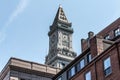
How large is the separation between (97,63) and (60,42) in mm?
132188

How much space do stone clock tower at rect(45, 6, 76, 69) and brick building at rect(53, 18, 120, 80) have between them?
375 ft

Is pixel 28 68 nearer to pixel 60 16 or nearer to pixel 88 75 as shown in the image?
pixel 88 75

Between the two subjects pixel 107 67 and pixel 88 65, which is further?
pixel 88 65

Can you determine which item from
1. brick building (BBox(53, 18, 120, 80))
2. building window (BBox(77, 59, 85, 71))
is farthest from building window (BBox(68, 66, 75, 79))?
building window (BBox(77, 59, 85, 71))

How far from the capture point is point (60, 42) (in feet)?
590

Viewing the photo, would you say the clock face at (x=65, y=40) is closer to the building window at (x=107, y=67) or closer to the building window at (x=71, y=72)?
the building window at (x=71, y=72)

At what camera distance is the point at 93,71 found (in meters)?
48.3

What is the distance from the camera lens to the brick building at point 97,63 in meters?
44.9

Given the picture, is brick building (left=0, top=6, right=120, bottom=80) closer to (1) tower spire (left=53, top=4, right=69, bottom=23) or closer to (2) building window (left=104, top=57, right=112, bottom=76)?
(2) building window (left=104, top=57, right=112, bottom=76)

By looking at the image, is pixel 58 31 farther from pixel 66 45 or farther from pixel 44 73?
pixel 44 73

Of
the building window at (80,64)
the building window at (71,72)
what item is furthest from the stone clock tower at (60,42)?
the building window at (80,64)

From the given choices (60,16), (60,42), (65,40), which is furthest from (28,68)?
(60,16)

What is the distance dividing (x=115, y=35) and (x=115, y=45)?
918 inches

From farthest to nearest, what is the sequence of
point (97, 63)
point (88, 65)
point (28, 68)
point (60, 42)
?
point (60, 42), point (28, 68), point (88, 65), point (97, 63)
